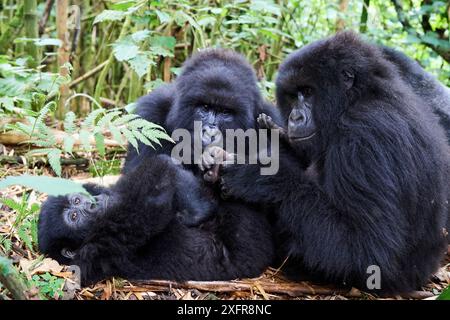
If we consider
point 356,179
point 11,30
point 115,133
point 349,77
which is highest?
point 349,77

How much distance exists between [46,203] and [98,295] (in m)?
0.69

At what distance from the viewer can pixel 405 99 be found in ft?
12.5

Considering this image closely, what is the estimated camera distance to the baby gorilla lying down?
11.2 feet

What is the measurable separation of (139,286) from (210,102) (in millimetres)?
1369

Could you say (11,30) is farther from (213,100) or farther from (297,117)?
(297,117)

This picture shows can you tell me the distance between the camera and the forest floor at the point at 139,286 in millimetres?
3197

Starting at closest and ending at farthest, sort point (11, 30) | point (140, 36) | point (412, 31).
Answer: point (140, 36) → point (412, 31) → point (11, 30)

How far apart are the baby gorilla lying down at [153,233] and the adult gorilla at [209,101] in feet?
1.57

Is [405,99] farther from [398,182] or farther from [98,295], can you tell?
[98,295]

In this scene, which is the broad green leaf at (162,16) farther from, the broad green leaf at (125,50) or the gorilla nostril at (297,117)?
the gorilla nostril at (297,117)

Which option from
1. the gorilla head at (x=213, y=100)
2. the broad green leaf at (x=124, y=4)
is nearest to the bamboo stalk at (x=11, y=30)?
the broad green leaf at (x=124, y=4)

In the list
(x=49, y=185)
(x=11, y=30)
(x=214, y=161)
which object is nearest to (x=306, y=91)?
(x=214, y=161)

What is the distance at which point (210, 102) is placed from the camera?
4.12 meters
